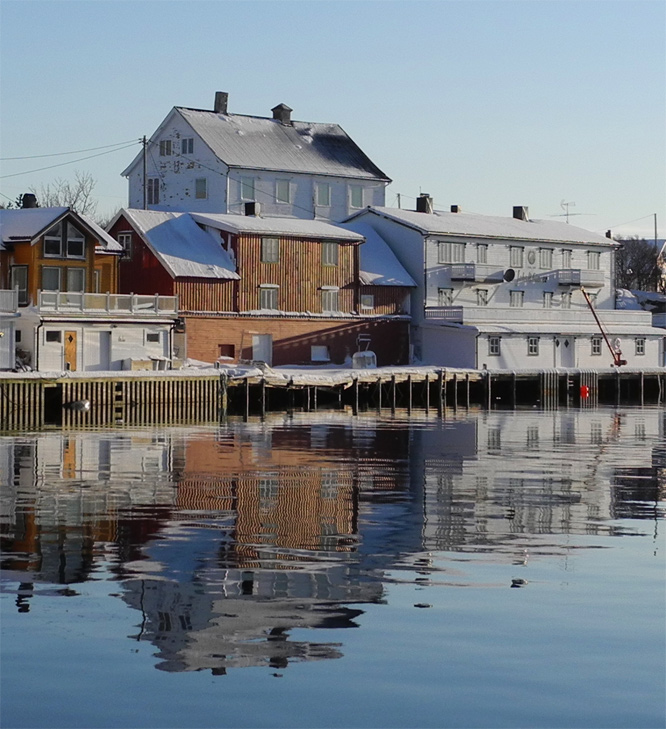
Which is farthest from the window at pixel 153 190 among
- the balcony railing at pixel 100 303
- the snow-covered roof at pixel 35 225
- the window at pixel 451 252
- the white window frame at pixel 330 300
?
the balcony railing at pixel 100 303

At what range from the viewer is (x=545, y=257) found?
289 ft

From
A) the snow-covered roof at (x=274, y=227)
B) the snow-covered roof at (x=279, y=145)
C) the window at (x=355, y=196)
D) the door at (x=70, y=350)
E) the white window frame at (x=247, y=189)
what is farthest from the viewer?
the window at (x=355, y=196)

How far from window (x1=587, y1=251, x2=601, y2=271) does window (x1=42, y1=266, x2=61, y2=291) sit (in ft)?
132

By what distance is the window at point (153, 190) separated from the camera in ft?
303

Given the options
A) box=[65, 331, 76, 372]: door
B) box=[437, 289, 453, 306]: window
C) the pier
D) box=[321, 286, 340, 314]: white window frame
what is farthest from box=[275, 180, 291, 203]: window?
box=[65, 331, 76, 372]: door

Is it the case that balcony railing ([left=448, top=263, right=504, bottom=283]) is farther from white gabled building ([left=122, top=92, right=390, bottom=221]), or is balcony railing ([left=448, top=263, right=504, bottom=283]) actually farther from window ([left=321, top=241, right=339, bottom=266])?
white gabled building ([left=122, top=92, right=390, bottom=221])

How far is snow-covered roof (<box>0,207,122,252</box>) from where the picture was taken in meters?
64.6

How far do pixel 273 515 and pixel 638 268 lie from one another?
131201 mm

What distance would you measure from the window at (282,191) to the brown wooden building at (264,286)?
36.8 feet

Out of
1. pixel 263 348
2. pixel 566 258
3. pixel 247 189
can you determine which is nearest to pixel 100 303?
pixel 263 348

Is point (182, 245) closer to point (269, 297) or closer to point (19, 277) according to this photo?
point (269, 297)

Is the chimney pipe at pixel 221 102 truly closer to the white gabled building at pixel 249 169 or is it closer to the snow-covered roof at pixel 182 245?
the white gabled building at pixel 249 169

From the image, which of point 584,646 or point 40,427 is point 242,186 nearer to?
point 40,427

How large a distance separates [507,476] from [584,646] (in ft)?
57.0
